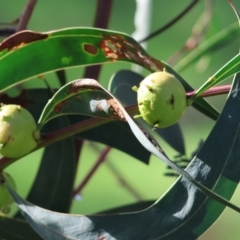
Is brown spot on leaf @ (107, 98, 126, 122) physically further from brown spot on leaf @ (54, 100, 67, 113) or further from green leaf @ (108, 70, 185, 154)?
green leaf @ (108, 70, 185, 154)

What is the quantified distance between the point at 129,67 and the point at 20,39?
3.31m

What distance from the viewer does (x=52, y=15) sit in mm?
5129

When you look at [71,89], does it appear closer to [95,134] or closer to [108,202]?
[95,134]

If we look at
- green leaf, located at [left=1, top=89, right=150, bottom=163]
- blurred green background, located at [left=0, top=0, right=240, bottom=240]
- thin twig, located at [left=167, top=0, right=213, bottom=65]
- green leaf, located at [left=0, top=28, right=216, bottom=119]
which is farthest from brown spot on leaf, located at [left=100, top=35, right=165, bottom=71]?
blurred green background, located at [left=0, top=0, right=240, bottom=240]

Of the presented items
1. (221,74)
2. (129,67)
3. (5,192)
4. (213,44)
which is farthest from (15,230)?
(129,67)

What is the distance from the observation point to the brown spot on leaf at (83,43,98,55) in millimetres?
642

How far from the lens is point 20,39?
0.62m

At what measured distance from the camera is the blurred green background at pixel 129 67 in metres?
3.49

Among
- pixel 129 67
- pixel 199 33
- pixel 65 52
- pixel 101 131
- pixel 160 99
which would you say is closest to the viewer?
pixel 160 99

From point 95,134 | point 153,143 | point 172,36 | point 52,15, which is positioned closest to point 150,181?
point 172,36

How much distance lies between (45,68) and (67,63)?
0.9 inches

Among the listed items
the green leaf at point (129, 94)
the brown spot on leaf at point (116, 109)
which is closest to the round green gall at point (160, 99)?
the brown spot on leaf at point (116, 109)

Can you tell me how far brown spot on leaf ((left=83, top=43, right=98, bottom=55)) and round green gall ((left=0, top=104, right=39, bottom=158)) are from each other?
96 mm

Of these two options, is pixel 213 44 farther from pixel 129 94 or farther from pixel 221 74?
pixel 221 74
